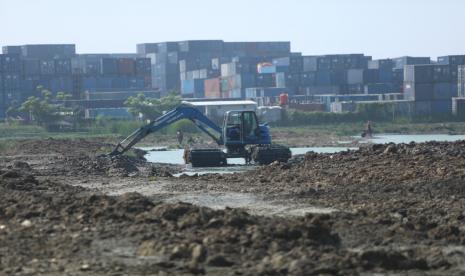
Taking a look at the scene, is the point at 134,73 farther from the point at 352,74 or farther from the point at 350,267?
the point at 350,267

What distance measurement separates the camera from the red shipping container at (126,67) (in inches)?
4425

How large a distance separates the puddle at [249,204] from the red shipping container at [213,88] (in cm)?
9358

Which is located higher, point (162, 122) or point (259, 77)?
point (259, 77)

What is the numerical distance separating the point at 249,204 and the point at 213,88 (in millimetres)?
97422

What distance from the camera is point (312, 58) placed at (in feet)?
367

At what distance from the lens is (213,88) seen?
394ft

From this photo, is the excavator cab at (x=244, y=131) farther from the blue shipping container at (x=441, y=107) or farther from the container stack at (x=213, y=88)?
the container stack at (x=213, y=88)

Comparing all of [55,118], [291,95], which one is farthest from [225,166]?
[291,95]

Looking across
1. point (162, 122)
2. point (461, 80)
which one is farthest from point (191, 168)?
point (461, 80)

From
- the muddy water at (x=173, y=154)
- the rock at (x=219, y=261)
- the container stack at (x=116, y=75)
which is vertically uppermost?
the container stack at (x=116, y=75)

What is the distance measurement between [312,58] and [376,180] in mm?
85732

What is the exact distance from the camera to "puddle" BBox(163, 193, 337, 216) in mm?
21067

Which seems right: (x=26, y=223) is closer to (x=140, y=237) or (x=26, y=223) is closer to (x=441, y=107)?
(x=140, y=237)

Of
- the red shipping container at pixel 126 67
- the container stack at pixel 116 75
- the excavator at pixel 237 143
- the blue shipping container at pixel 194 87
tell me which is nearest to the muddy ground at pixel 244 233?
the excavator at pixel 237 143
